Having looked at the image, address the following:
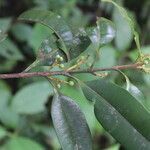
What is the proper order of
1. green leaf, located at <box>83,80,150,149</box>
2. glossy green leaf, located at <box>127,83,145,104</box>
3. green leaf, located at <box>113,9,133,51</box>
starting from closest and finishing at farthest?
1. green leaf, located at <box>83,80,150,149</box>
2. glossy green leaf, located at <box>127,83,145,104</box>
3. green leaf, located at <box>113,9,133,51</box>

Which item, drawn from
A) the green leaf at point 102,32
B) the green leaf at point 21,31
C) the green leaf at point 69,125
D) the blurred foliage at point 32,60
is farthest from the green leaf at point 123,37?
the green leaf at point 69,125

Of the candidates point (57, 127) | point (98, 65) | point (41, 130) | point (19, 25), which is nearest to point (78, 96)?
point (98, 65)

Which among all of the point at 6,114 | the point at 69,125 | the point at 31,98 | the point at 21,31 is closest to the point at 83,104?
the point at 31,98

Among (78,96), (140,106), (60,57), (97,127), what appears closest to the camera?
(140,106)

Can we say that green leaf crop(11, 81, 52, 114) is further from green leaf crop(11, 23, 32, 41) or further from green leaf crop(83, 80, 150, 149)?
green leaf crop(83, 80, 150, 149)

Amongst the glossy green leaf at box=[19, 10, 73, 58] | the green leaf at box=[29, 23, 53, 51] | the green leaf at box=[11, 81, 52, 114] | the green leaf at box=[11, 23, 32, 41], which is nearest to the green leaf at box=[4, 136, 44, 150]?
the green leaf at box=[11, 81, 52, 114]

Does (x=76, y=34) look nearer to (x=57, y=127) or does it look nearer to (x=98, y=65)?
(x=57, y=127)
